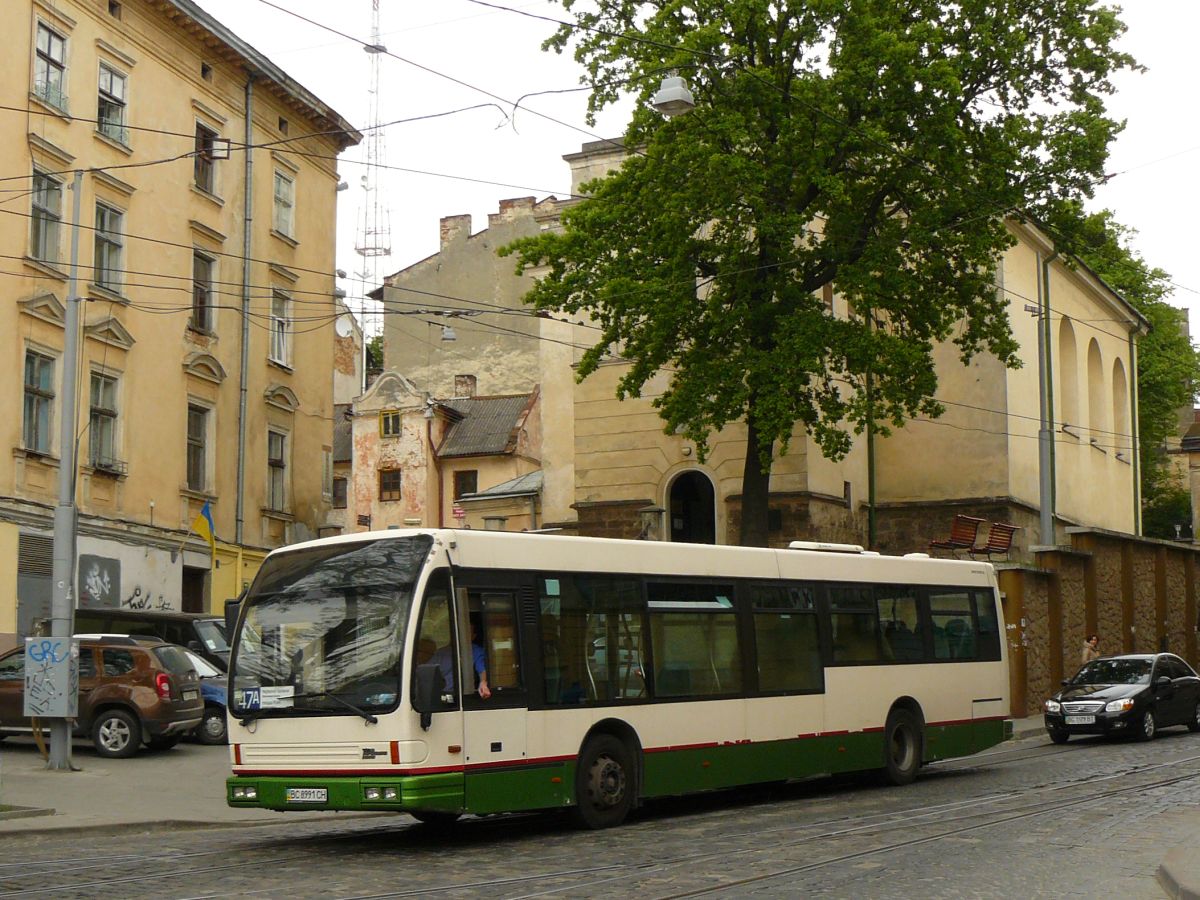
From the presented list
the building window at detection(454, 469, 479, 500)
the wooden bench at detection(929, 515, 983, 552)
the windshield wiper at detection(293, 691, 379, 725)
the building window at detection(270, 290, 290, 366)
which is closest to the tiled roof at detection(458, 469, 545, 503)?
the building window at detection(454, 469, 479, 500)

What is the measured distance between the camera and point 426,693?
12719mm

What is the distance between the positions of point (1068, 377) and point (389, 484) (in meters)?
25.6

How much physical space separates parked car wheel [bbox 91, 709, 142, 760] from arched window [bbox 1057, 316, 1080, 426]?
34028mm

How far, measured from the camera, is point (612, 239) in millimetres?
30922

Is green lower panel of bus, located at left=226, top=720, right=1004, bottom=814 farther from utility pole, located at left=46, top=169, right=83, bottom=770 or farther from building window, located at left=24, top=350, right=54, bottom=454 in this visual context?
building window, located at left=24, top=350, right=54, bottom=454

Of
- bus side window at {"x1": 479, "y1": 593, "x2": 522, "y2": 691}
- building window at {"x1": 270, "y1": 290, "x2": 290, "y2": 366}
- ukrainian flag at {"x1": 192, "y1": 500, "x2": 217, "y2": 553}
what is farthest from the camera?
building window at {"x1": 270, "y1": 290, "x2": 290, "y2": 366}

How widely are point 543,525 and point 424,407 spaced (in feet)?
58.7

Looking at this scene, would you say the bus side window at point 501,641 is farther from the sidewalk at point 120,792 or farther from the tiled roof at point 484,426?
the tiled roof at point 484,426

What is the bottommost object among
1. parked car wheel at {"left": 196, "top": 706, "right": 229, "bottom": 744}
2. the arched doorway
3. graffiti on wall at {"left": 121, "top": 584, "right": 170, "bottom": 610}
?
parked car wheel at {"left": 196, "top": 706, "right": 229, "bottom": 744}

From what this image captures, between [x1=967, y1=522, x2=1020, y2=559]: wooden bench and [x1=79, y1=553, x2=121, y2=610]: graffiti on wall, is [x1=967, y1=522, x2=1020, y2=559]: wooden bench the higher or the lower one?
the higher one

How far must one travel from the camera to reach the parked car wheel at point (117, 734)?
2245cm

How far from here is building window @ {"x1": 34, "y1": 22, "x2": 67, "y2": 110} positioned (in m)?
29.0

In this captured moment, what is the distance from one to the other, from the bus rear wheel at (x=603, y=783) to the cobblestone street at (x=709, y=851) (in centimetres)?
24

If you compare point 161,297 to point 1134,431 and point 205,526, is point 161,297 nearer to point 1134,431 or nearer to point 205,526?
point 205,526
